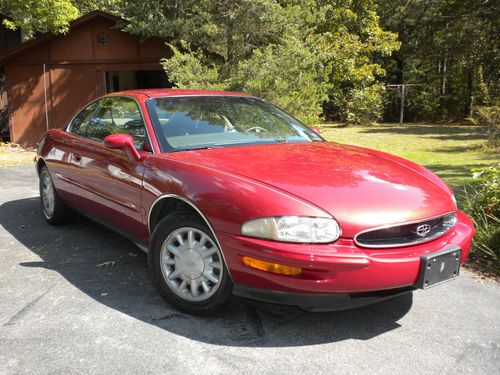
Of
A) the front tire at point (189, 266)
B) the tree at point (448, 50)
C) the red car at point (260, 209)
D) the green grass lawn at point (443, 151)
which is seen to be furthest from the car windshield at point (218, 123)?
the tree at point (448, 50)

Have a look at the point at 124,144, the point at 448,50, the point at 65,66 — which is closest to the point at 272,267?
the point at 124,144

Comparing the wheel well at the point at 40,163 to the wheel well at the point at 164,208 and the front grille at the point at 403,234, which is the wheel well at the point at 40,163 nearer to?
the wheel well at the point at 164,208

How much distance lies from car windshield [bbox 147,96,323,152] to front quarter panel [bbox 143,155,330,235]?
37 centimetres

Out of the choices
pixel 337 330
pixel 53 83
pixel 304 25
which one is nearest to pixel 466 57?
pixel 304 25

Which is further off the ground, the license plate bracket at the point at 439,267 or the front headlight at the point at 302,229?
the front headlight at the point at 302,229

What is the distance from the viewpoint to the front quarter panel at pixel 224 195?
276 centimetres

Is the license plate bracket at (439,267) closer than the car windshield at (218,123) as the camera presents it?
Yes

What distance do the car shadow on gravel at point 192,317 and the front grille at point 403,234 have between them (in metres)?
0.63

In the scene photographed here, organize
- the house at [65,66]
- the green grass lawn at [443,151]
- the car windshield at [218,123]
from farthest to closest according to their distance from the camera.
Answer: the house at [65,66]
the green grass lawn at [443,151]
the car windshield at [218,123]

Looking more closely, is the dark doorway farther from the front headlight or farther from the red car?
the front headlight

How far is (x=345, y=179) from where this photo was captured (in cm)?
310

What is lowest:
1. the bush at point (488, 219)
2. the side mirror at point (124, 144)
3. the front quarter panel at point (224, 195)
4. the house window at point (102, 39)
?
the bush at point (488, 219)

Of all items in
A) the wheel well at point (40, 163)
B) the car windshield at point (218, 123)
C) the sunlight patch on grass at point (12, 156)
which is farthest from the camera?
the sunlight patch on grass at point (12, 156)

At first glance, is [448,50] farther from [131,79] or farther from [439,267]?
[439,267]
